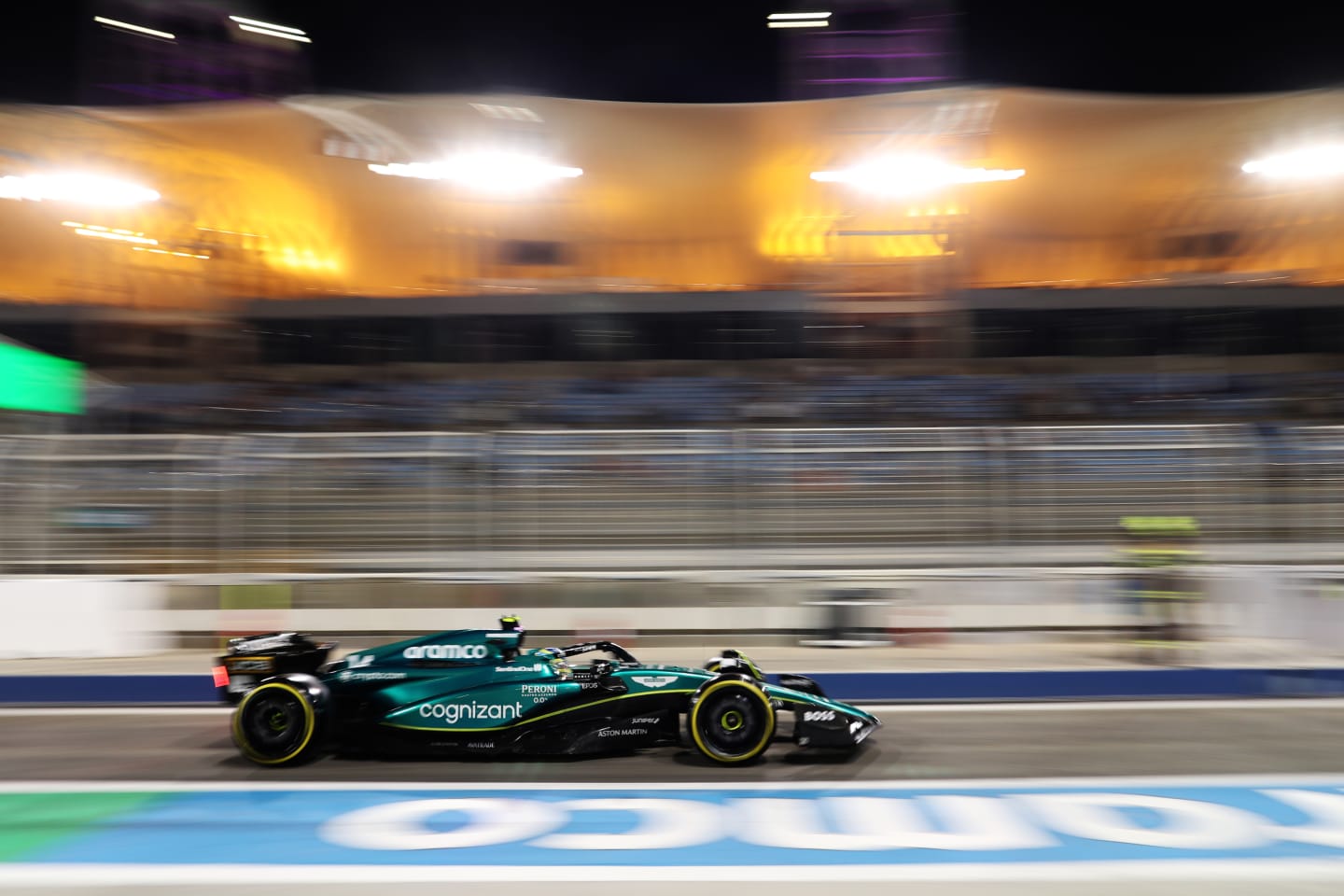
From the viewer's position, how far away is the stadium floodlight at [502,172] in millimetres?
22906

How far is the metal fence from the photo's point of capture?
1151cm

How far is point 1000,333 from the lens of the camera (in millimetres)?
20078

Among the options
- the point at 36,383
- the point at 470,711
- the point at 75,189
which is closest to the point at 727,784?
the point at 470,711

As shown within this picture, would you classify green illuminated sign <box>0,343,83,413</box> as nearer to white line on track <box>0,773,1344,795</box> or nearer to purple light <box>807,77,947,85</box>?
white line on track <box>0,773,1344,795</box>

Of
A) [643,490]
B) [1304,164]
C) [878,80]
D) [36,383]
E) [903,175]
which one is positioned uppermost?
[878,80]

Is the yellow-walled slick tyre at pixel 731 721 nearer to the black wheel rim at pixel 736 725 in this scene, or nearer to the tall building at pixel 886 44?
the black wheel rim at pixel 736 725

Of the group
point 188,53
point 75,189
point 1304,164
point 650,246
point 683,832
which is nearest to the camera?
point 683,832

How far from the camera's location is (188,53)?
2625 centimetres

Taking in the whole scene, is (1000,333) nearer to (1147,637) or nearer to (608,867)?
(1147,637)

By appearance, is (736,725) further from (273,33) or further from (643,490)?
(273,33)

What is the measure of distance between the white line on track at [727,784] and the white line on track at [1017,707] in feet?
5.95

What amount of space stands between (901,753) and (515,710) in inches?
82.6

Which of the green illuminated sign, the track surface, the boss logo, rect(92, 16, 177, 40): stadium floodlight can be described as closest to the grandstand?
the green illuminated sign

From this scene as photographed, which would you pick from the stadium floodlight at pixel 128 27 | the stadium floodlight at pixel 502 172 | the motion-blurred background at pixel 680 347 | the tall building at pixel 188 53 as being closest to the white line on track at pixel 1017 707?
the motion-blurred background at pixel 680 347
